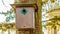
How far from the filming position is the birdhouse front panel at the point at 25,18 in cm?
162

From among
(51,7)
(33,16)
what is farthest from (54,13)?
(33,16)

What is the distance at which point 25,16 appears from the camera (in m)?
1.66

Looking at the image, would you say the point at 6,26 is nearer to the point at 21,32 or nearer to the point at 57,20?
the point at 21,32

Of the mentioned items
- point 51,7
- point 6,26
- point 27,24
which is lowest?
point 6,26

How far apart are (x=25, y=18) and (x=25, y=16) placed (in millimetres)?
27

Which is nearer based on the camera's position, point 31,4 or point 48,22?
point 31,4

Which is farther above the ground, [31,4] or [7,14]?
[31,4]

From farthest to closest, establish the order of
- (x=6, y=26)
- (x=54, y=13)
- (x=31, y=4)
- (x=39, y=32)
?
(x=54, y=13) → (x=6, y=26) → (x=39, y=32) → (x=31, y=4)

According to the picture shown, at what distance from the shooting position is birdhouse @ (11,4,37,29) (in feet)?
5.32

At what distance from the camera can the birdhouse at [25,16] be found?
5.32 feet

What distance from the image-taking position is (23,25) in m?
1.63

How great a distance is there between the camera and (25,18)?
165 centimetres

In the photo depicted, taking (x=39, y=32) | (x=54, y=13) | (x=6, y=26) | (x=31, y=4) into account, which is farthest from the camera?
(x=54, y=13)

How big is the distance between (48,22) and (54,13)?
37 cm
